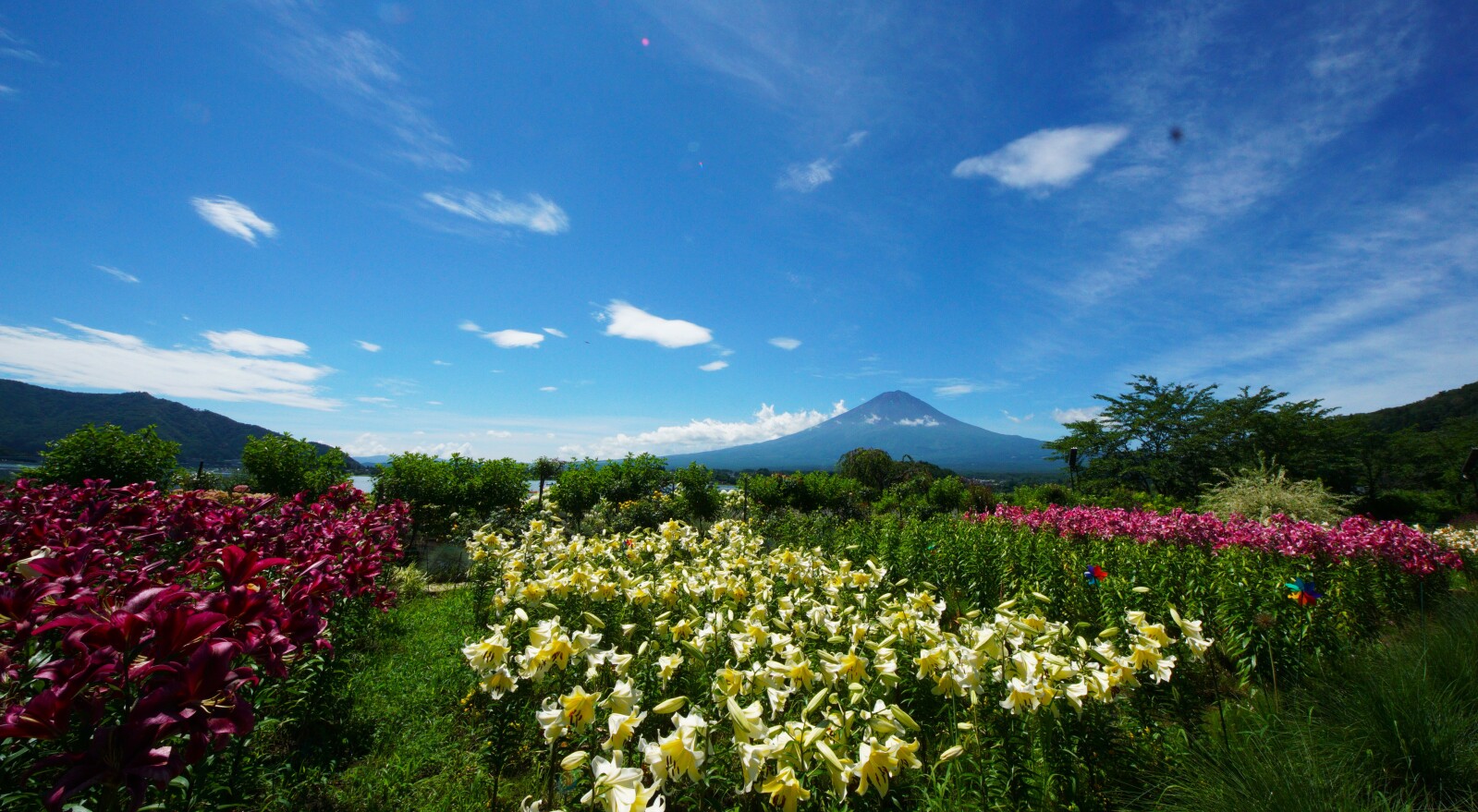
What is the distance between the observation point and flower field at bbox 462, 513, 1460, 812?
1660 mm

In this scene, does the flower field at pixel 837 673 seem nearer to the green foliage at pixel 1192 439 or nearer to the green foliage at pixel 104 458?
the green foliage at pixel 104 458

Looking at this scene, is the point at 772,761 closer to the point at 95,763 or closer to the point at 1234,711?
the point at 95,763

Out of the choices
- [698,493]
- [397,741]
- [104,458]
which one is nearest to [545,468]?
[698,493]

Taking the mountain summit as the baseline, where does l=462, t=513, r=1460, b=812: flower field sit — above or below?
below

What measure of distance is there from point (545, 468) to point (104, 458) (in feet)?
21.4

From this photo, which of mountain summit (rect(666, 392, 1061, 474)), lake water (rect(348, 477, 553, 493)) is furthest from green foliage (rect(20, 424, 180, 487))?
mountain summit (rect(666, 392, 1061, 474))

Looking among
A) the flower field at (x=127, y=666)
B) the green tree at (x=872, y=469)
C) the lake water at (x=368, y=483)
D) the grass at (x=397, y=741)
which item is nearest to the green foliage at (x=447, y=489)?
the lake water at (x=368, y=483)

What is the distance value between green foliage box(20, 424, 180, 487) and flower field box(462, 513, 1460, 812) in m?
6.45

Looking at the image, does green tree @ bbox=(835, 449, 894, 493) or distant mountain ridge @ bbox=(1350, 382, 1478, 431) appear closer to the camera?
green tree @ bbox=(835, 449, 894, 493)

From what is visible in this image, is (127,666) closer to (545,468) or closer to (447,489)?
(447,489)

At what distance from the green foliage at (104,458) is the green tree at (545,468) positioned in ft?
18.2

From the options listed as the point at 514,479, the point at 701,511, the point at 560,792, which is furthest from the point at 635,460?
the point at 560,792

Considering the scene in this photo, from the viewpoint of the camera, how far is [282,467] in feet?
29.1

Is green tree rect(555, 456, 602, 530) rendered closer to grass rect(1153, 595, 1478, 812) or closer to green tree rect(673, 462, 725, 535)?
green tree rect(673, 462, 725, 535)
